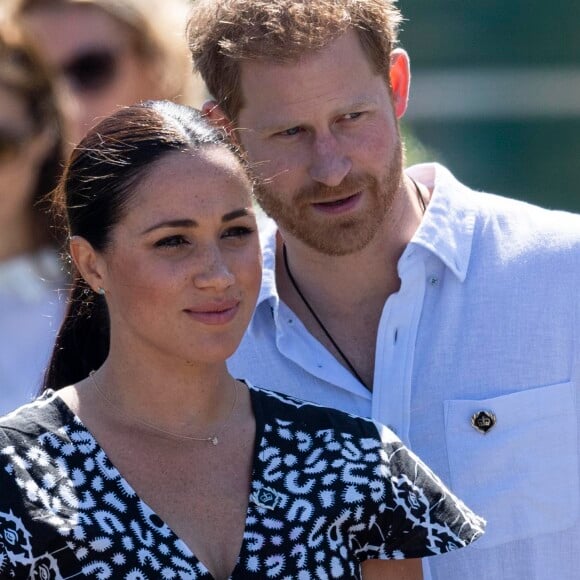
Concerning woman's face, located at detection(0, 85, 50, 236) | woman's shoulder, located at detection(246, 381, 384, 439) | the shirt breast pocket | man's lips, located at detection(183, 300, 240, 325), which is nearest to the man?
the shirt breast pocket

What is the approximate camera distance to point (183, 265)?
2283 millimetres

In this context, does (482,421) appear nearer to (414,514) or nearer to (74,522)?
(414,514)

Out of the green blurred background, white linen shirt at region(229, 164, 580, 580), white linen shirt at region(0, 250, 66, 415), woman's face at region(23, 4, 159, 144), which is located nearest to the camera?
white linen shirt at region(229, 164, 580, 580)

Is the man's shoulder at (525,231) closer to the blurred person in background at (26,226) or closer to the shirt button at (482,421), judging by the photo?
the shirt button at (482,421)

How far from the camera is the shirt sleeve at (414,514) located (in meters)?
2.32

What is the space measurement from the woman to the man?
31cm

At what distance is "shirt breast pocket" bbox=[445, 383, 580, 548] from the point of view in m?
2.68

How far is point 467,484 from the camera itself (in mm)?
2707

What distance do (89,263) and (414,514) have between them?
70 cm

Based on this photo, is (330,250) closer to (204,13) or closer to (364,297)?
(364,297)

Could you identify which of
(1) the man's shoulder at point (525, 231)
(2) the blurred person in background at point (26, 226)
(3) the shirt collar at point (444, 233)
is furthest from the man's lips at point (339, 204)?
(2) the blurred person in background at point (26, 226)

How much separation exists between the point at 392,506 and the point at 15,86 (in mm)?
1243

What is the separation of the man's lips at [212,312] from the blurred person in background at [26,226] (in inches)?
27.2

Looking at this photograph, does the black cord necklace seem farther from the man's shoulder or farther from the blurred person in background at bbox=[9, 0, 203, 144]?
the blurred person in background at bbox=[9, 0, 203, 144]
